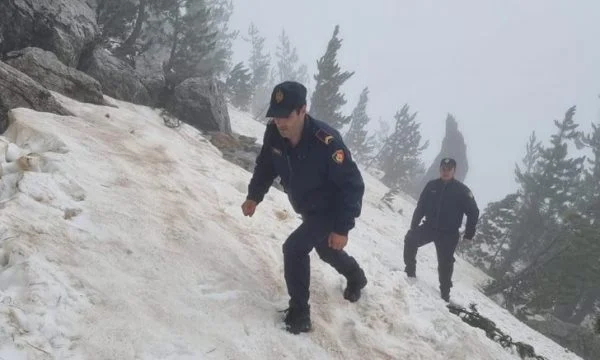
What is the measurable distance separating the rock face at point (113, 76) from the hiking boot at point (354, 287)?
10.9 metres

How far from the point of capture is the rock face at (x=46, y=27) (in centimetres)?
1086

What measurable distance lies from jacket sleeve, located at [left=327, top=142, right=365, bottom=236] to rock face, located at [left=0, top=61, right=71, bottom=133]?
5227 millimetres

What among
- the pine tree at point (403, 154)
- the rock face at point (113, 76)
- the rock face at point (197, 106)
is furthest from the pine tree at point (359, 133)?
the rock face at point (113, 76)

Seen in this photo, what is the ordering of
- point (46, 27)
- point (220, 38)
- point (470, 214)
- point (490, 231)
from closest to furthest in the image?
point (470, 214) → point (46, 27) → point (490, 231) → point (220, 38)

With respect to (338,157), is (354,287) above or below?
below

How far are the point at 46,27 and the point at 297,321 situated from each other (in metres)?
11.8

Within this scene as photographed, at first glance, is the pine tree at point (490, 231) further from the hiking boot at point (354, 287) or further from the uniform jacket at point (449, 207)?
the hiking boot at point (354, 287)

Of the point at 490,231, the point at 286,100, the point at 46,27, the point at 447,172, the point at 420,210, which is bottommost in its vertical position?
the point at 46,27

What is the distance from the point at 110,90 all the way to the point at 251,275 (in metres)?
10.6

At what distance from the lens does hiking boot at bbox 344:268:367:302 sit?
4580 mm

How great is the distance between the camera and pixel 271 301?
421 centimetres

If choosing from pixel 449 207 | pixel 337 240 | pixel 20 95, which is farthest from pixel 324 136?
pixel 20 95

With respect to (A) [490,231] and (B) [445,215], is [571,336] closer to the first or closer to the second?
(A) [490,231]

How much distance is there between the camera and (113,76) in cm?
1301
